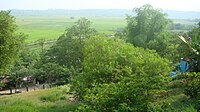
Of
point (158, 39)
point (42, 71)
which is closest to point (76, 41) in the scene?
point (42, 71)

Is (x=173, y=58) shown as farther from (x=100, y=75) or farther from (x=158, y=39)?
(x=100, y=75)

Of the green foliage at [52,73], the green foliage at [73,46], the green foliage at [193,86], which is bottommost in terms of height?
the green foliage at [52,73]

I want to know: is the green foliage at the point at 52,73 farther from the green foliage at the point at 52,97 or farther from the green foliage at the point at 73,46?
the green foliage at the point at 52,97

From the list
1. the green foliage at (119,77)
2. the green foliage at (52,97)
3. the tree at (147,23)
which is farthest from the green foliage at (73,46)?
the green foliage at (119,77)

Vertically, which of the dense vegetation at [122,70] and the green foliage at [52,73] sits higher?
the dense vegetation at [122,70]

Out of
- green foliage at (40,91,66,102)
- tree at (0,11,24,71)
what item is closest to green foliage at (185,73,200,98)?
green foliage at (40,91,66,102)

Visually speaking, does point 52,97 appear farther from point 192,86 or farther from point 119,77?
point 192,86

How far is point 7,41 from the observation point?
2848 centimetres

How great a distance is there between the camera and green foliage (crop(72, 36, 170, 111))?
1217 centimetres

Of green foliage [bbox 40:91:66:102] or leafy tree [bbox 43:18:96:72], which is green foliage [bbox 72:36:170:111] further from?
leafy tree [bbox 43:18:96:72]

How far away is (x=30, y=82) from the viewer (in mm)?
37031

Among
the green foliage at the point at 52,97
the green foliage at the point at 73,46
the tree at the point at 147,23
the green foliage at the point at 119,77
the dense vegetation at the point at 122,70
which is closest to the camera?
the green foliage at the point at 119,77

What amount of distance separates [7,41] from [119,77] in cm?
1329

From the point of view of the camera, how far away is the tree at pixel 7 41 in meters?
28.4
